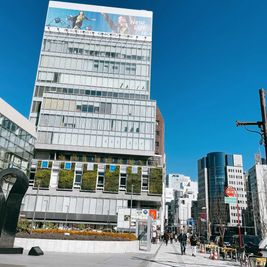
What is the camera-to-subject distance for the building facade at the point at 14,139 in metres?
34.7

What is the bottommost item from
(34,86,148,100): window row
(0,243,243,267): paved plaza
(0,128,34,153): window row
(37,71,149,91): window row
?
(0,243,243,267): paved plaza

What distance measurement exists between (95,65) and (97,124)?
1635 cm

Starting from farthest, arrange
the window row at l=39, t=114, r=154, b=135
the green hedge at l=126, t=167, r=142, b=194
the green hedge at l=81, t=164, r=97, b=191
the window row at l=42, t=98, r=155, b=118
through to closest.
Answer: the window row at l=42, t=98, r=155, b=118 → the window row at l=39, t=114, r=154, b=135 → the green hedge at l=126, t=167, r=142, b=194 → the green hedge at l=81, t=164, r=97, b=191

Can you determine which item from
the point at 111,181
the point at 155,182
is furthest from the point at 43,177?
the point at 155,182

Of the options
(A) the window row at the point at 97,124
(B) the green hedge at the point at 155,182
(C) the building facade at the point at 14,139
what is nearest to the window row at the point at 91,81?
(A) the window row at the point at 97,124

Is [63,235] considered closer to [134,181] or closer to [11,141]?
[11,141]

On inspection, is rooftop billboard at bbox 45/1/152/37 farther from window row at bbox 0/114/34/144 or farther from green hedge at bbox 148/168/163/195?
window row at bbox 0/114/34/144

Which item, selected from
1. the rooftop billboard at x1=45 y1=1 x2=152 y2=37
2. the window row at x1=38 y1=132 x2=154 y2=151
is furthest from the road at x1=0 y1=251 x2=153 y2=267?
the rooftop billboard at x1=45 y1=1 x2=152 y2=37

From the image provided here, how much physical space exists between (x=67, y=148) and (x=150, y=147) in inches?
677

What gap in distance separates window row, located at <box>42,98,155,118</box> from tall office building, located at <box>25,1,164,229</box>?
211mm

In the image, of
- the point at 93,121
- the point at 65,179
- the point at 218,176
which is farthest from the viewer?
the point at 218,176

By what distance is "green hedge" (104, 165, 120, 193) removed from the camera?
187 ft

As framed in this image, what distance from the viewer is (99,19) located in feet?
247

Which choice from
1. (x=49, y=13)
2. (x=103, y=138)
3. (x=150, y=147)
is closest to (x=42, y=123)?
(x=103, y=138)
